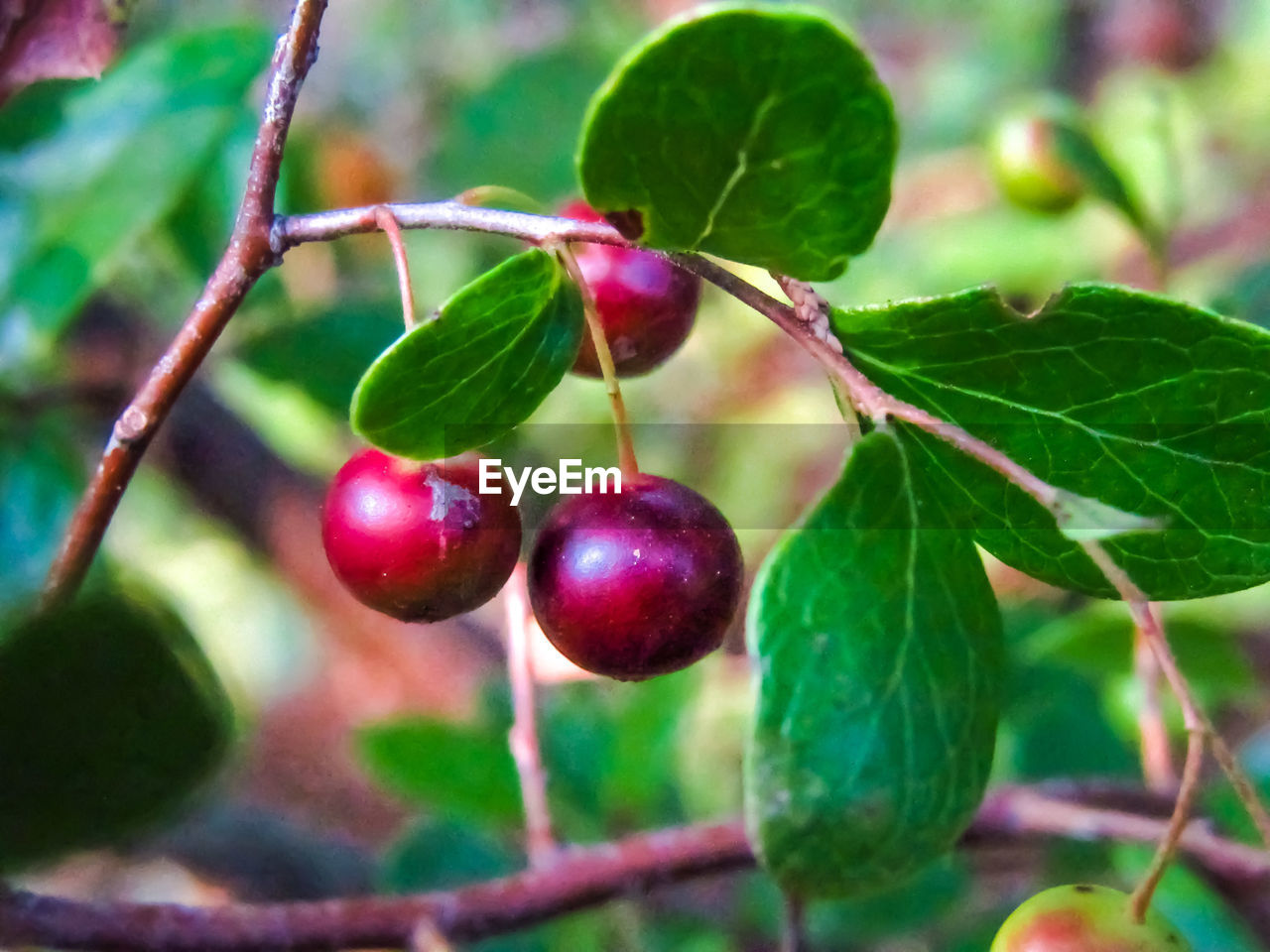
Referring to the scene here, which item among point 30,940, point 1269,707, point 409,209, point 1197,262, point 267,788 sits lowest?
point 1269,707

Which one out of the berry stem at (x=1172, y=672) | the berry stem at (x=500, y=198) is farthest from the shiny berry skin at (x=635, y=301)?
the berry stem at (x=1172, y=672)

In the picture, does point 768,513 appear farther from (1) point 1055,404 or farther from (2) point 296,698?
(1) point 1055,404

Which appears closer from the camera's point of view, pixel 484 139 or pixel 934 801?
pixel 934 801

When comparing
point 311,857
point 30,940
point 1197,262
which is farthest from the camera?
point 1197,262

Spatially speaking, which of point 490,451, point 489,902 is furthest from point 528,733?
point 490,451

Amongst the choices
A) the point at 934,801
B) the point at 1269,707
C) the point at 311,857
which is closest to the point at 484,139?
the point at 311,857

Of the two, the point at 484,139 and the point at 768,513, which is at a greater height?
the point at 484,139

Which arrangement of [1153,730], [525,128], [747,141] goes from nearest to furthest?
1. [747,141]
2. [1153,730]
3. [525,128]

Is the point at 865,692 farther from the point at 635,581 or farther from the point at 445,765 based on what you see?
the point at 445,765

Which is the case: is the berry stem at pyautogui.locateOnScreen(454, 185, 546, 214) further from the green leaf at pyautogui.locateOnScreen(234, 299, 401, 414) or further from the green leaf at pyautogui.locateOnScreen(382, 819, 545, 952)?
the green leaf at pyautogui.locateOnScreen(382, 819, 545, 952)
